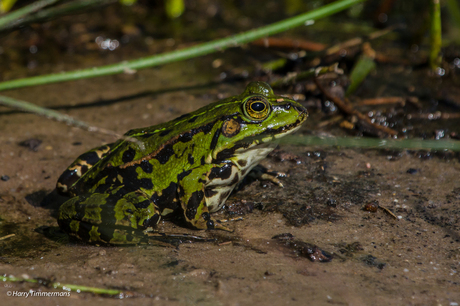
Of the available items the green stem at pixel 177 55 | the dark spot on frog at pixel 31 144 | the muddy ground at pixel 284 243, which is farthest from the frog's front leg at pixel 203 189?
the dark spot on frog at pixel 31 144

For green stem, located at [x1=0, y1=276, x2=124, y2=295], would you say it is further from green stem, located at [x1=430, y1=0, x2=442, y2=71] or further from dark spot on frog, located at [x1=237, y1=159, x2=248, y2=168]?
green stem, located at [x1=430, y1=0, x2=442, y2=71]

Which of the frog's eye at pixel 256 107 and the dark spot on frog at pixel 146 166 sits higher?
the frog's eye at pixel 256 107

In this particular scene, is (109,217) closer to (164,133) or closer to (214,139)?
(164,133)

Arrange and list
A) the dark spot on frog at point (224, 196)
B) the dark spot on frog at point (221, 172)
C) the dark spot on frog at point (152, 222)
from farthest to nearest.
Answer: the dark spot on frog at point (224, 196) < the dark spot on frog at point (221, 172) < the dark spot on frog at point (152, 222)

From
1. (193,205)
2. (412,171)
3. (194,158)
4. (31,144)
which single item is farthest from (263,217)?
(31,144)

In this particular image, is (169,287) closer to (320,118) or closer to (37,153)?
(37,153)

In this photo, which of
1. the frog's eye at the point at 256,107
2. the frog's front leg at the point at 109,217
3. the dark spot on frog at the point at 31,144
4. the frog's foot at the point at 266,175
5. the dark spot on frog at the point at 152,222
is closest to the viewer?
the frog's front leg at the point at 109,217

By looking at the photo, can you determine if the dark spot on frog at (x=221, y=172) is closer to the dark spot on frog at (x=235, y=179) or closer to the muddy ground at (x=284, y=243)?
the dark spot on frog at (x=235, y=179)
